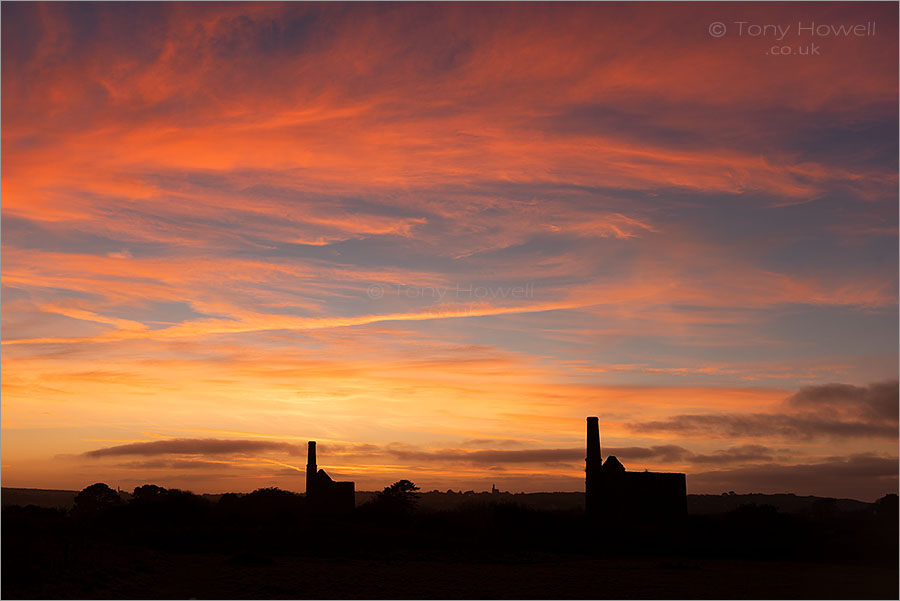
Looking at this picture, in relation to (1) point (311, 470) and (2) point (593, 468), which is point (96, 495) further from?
(2) point (593, 468)

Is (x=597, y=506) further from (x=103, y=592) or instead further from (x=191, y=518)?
(x=103, y=592)

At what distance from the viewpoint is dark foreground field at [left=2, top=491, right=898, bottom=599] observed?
22.8m

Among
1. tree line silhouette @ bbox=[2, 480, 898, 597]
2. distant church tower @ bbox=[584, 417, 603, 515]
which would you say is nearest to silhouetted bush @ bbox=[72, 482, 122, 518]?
tree line silhouette @ bbox=[2, 480, 898, 597]

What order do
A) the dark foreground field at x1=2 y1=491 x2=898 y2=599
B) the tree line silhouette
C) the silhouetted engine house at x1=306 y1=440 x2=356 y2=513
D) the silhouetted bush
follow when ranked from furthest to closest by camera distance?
the silhouetted bush < the silhouetted engine house at x1=306 y1=440 x2=356 y2=513 < the tree line silhouette < the dark foreground field at x1=2 y1=491 x2=898 y2=599

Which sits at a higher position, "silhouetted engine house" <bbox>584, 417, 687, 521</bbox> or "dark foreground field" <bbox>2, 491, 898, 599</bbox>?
"silhouetted engine house" <bbox>584, 417, 687, 521</bbox>

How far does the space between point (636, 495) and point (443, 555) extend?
17798 mm

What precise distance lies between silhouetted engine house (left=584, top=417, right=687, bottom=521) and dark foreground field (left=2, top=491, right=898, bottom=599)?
1.04 metres

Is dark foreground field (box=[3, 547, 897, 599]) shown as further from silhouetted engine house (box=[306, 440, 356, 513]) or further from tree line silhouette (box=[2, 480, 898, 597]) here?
silhouetted engine house (box=[306, 440, 356, 513])

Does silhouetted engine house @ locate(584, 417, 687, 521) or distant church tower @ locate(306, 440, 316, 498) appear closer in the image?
silhouetted engine house @ locate(584, 417, 687, 521)

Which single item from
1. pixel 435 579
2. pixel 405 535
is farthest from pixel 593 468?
pixel 435 579

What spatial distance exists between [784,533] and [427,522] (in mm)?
20045

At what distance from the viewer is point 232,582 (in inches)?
950

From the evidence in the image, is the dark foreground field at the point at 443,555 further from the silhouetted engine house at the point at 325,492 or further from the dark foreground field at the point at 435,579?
the silhouetted engine house at the point at 325,492

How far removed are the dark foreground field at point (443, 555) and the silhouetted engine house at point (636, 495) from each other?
3.41 ft
